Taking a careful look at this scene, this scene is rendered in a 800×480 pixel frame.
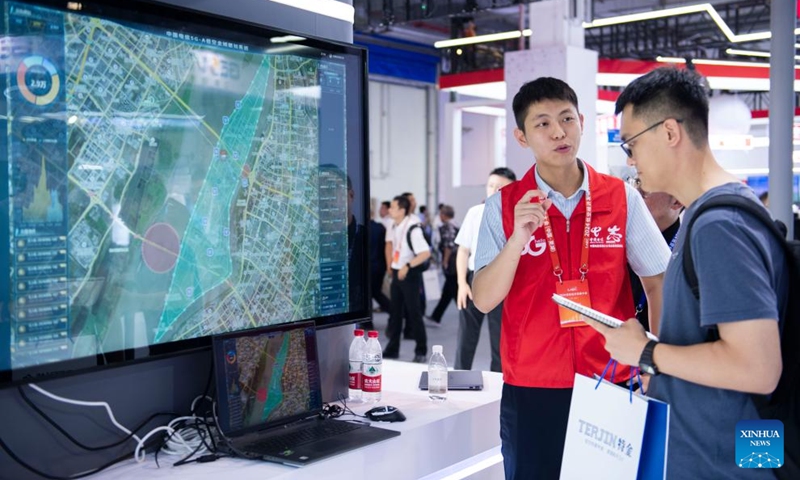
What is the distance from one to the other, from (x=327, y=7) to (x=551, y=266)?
1283mm

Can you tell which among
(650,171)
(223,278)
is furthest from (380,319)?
(650,171)

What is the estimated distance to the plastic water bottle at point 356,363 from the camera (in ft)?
9.11

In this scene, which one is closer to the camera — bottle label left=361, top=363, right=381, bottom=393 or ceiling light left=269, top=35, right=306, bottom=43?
ceiling light left=269, top=35, right=306, bottom=43

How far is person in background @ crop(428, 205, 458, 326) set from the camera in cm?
939

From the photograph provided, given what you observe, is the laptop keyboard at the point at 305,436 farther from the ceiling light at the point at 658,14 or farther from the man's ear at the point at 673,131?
the ceiling light at the point at 658,14

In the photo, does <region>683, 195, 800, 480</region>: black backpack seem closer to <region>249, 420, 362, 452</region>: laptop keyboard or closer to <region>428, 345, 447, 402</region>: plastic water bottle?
<region>249, 420, 362, 452</region>: laptop keyboard

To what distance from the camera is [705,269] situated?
1.46 metres

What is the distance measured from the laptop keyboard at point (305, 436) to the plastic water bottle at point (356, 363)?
33 cm

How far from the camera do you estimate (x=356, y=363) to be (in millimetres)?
2783

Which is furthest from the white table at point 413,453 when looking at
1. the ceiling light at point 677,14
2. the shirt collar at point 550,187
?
the ceiling light at point 677,14

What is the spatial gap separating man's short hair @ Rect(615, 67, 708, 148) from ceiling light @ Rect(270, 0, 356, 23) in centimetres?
141

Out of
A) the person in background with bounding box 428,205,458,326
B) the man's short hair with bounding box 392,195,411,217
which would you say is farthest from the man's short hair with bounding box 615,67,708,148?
the person in background with bounding box 428,205,458,326

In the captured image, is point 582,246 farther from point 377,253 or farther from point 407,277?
point 377,253

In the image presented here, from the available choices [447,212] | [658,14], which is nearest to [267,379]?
[658,14]
